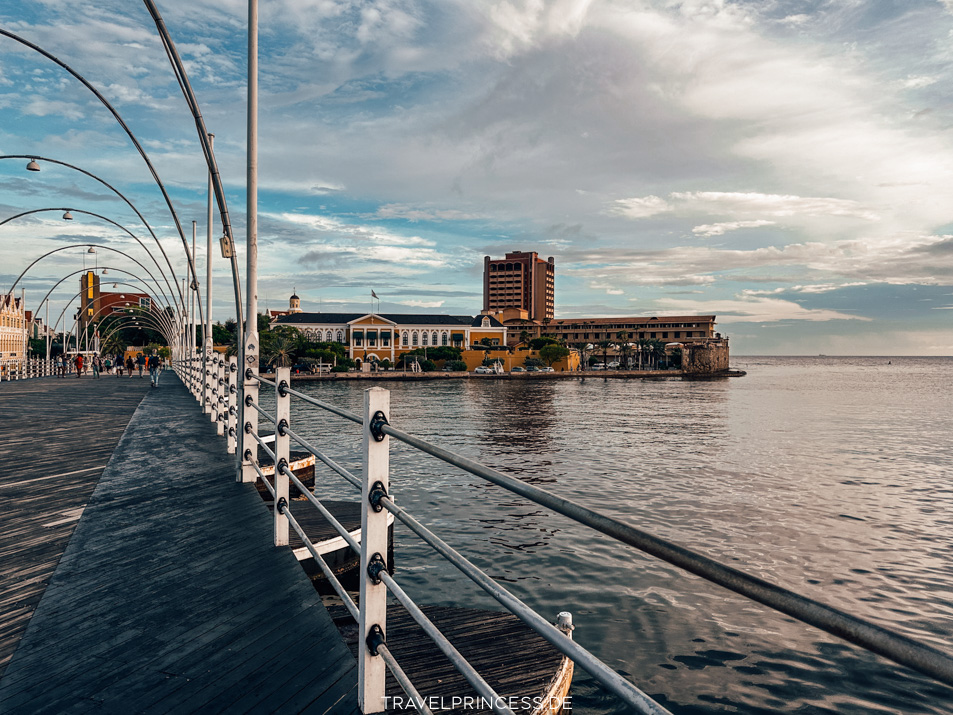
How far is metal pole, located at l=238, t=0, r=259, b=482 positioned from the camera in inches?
310

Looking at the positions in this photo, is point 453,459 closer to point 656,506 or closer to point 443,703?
point 443,703

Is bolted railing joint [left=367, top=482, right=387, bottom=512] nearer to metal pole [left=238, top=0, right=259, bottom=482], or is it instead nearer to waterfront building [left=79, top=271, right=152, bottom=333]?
metal pole [left=238, top=0, right=259, bottom=482]

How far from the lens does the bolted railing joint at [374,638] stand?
9.96 ft

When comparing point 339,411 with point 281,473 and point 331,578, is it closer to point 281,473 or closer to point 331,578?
point 331,578

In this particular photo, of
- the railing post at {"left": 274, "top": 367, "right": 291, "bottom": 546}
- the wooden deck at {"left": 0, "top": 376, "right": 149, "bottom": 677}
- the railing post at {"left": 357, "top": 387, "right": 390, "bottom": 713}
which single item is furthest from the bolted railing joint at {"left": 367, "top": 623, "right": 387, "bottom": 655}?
the railing post at {"left": 274, "top": 367, "right": 291, "bottom": 546}

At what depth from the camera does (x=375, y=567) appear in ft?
Result: 9.96

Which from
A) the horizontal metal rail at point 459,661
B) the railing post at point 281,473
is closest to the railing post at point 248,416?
the railing post at point 281,473

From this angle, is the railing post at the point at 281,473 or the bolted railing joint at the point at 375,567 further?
the railing post at the point at 281,473

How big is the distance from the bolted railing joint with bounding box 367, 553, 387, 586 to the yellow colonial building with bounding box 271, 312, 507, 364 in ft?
388

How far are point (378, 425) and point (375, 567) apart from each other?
67 centimetres

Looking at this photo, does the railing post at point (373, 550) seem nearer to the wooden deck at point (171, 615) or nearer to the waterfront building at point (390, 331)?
the wooden deck at point (171, 615)

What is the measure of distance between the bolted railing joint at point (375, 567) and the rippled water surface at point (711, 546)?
7.02 meters

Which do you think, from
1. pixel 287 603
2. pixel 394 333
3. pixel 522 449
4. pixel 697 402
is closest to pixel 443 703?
pixel 287 603

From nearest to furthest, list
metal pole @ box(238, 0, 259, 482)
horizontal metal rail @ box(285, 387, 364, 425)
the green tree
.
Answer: horizontal metal rail @ box(285, 387, 364, 425) → metal pole @ box(238, 0, 259, 482) → the green tree
